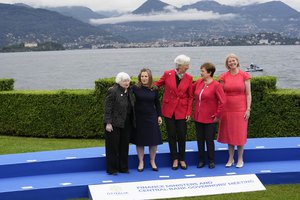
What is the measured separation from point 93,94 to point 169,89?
5332 millimetres

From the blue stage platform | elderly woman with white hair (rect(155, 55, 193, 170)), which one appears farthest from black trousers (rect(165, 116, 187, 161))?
the blue stage platform

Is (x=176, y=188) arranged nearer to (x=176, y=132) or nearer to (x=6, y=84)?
(x=176, y=132)

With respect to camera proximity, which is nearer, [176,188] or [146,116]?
[176,188]

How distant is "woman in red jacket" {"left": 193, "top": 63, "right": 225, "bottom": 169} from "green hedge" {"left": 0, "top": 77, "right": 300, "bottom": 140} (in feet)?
13.8

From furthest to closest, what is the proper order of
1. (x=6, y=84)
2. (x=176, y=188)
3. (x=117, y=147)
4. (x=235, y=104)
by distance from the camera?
(x=6, y=84) → (x=235, y=104) → (x=117, y=147) → (x=176, y=188)

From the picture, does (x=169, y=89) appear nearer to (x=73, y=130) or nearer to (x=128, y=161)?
(x=128, y=161)

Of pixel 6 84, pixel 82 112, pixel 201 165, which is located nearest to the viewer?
pixel 201 165

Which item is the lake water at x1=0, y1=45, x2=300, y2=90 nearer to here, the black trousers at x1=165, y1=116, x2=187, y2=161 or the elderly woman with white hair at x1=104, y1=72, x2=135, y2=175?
the black trousers at x1=165, y1=116, x2=187, y2=161

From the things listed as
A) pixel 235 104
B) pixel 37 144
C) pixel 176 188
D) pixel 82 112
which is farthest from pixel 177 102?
pixel 82 112

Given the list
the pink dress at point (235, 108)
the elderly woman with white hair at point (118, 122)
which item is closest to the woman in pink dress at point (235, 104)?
the pink dress at point (235, 108)

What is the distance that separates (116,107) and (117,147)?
0.61m

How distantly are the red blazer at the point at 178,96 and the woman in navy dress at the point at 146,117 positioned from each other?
193 mm

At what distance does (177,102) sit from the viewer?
7.47 metres

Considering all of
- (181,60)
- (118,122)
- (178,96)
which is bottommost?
(118,122)
